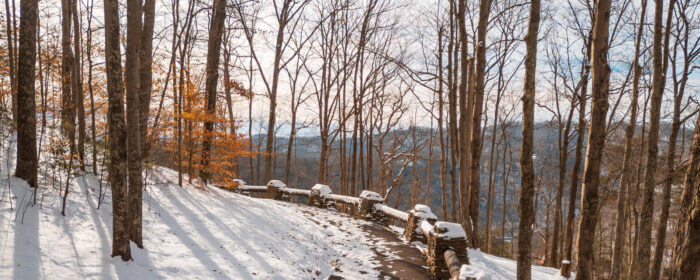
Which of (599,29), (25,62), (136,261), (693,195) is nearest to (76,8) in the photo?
(25,62)

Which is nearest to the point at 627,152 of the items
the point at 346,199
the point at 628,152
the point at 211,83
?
the point at 628,152

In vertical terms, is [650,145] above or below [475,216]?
above

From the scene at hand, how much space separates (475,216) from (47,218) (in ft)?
29.3

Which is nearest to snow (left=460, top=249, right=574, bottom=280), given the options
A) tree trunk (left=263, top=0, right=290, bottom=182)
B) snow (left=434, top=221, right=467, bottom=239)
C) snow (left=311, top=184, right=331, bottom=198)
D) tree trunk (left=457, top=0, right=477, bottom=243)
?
tree trunk (left=457, top=0, right=477, bottom=243)

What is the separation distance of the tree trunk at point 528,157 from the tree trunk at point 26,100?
8.92 meters

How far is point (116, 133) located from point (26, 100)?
350 cm

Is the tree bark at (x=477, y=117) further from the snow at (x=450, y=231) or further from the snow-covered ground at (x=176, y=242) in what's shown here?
the snow at (x=450, y=231)

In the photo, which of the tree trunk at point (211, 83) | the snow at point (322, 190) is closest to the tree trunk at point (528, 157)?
the tree trunk at point (211, 83)

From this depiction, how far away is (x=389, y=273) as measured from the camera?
659cm

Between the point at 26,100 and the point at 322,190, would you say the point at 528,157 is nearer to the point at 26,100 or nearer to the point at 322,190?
the point at 26,100

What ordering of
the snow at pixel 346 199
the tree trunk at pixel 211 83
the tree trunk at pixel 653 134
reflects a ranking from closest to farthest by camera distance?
the tree trunk at pixel 653 134 < the tree trunk at pixel 211 83 < the snow at pixel 346 199

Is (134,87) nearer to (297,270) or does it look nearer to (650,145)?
(297,270)

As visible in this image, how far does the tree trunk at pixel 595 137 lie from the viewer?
18.6ft

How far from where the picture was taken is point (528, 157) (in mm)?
5801
